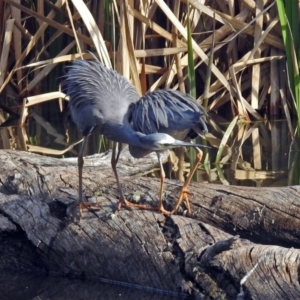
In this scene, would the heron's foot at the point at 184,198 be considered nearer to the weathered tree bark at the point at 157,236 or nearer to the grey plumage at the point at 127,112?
the weathered tree bark at the point at 157,236

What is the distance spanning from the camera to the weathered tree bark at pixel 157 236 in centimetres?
335

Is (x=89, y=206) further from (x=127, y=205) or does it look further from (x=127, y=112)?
(x=127, y=112)

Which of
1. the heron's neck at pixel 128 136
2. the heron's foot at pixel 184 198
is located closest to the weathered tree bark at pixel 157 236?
the heron's foot at pixel 184 198

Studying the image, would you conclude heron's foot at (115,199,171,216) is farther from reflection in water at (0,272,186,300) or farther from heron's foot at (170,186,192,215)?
reflection in water at (0,272,186,300)

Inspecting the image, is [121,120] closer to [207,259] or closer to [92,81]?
[92,81]

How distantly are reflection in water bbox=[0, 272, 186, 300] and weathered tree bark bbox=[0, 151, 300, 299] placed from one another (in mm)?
49

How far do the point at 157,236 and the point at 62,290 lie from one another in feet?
1.74

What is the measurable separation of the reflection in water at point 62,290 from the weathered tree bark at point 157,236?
5cm

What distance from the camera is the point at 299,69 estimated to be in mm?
6254

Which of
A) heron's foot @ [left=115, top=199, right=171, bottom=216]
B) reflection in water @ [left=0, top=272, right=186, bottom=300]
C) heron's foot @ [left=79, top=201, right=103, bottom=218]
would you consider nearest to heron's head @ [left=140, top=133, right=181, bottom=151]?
heron's foot @ [left=115, top=199, right=171, bottom=216]

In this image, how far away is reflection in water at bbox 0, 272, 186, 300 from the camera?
3627 millimetres

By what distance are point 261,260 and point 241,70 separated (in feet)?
13.3

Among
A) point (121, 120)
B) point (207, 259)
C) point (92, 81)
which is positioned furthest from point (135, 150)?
point (207, 259)

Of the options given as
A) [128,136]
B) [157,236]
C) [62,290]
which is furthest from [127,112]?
[62,290]
